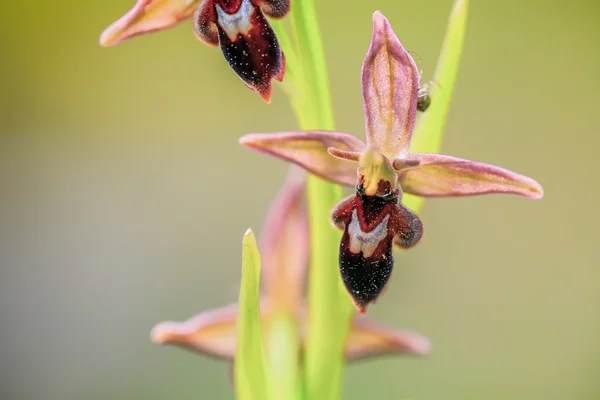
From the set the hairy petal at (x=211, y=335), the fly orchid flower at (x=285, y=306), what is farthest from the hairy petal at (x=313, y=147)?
the hairy petal at (x=211, y=335)

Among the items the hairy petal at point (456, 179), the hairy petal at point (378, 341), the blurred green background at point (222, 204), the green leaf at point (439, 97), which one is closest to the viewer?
the hairy petal at point (456, 179)

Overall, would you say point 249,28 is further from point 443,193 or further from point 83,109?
point 83,109

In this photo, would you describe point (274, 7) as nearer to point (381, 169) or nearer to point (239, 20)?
point (239, 20)

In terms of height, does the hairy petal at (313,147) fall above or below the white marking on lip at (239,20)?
below

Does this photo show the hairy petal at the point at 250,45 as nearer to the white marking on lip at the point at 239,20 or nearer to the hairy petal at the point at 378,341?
the white marking on lip at the point at 239,20

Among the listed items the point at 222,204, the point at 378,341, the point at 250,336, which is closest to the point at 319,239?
the point at 250,336

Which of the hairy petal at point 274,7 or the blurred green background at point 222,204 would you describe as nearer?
the hairy petal at point 274,7

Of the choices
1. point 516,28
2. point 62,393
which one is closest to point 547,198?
point 516,28
